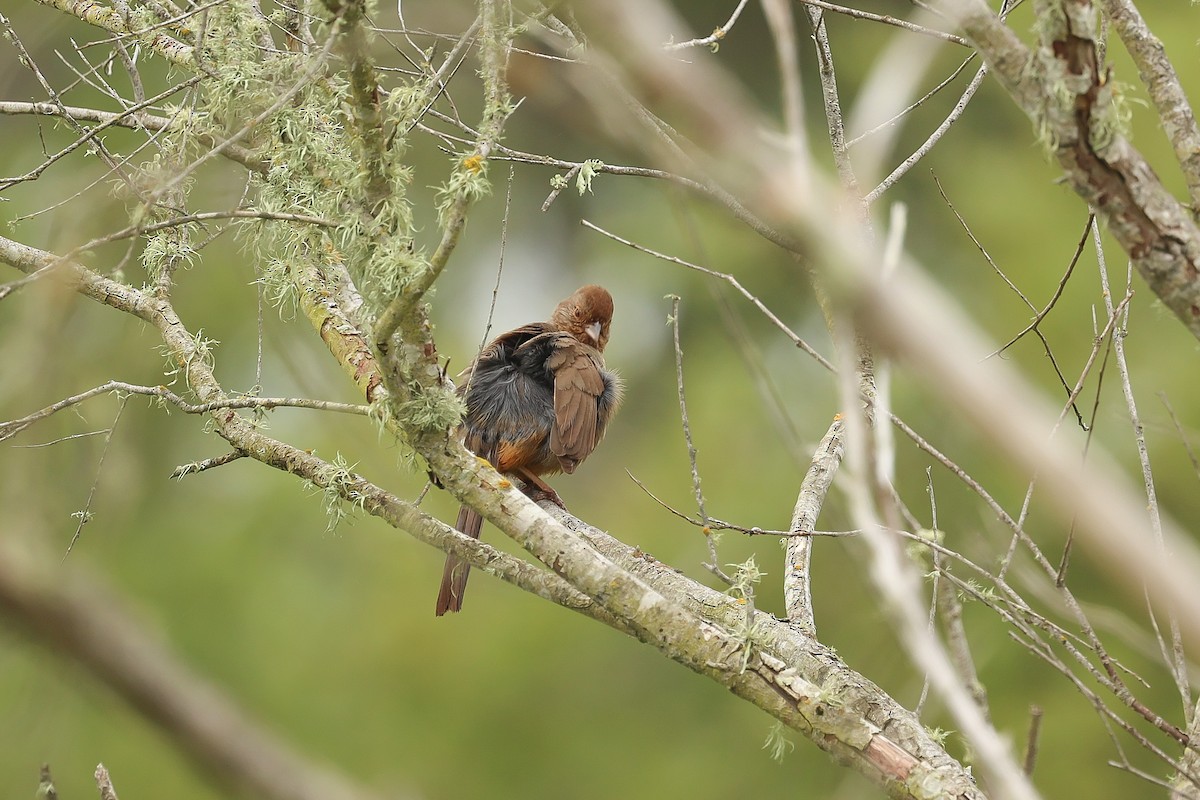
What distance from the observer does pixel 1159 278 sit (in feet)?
4.56

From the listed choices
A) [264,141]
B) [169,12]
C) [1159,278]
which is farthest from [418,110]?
[169,12]

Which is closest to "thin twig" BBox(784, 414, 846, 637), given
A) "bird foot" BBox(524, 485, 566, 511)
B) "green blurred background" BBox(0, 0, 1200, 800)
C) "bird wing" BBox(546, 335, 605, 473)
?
"bird foot" BBox(524, 485, 566, 511)

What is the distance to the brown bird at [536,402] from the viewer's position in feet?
13.4

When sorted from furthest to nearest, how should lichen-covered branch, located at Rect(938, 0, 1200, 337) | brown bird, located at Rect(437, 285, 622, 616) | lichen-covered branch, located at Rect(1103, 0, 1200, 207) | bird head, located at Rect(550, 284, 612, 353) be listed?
bird head, located at Rect(550, 284, 612, 353) → brown bird, located at Rect(437, 285, 622, 616) → lichen-covered branch, located at Rect(1103, 0, 1200, 207) → lichen-covered branch, located at Rect(938, 0, 1200, 337)

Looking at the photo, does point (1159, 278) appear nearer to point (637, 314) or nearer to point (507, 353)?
point (507, 353)

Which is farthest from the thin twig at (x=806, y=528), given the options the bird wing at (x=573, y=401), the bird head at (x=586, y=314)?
the bird head at (x=586, y=314)

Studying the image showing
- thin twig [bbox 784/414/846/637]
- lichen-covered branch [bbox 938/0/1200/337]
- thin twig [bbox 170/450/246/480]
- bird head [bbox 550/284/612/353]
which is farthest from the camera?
bird head [bbox 550/284/612/353]

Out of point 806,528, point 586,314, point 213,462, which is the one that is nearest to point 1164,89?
point 806,528

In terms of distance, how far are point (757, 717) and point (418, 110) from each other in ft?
20.3

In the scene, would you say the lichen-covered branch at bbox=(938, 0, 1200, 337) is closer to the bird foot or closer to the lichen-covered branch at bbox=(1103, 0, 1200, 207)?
the lichen-covered branch at bbox=(1103, 0, 1200, 207)

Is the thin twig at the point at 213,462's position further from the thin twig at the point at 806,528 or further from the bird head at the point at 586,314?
the bird head at the point at 586,314

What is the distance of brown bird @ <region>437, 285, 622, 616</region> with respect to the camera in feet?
13.4

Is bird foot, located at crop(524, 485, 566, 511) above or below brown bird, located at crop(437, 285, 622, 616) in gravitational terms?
below

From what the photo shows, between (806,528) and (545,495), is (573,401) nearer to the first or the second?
(545,495)
